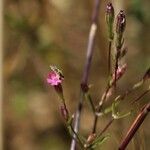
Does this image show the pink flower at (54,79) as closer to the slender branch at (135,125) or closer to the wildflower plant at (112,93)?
the wildflower plant at (112,93)

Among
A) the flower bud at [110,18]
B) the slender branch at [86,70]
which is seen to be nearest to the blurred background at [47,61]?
the slender branch at [86,70]

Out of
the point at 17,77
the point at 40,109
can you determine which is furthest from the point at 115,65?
the point at 40,109

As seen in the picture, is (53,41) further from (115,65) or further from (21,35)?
(115,65)

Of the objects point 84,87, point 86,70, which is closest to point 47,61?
point 86,70

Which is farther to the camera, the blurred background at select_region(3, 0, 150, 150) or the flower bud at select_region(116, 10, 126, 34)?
the blurred background at select_region(3, 0, 150, 150)

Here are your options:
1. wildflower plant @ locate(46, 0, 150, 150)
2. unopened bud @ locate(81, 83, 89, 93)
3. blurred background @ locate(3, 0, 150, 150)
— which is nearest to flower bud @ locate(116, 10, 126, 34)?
wildflower plant @ locate(46, 0, 150, 150)

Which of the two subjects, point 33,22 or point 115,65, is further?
point 33,22

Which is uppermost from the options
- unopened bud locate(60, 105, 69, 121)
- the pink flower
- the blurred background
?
the pink flower

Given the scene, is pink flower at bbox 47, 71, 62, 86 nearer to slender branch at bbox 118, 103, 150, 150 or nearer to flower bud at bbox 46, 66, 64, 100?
flower bud at bbox 46, 66, 64, 100
